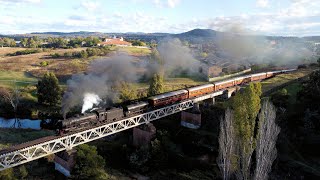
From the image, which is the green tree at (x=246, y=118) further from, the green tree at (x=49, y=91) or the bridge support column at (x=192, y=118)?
the green tree at (x=49, y=91)

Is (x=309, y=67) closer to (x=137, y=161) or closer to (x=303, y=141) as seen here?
(x=303, y=141)

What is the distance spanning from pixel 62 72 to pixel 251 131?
168ft

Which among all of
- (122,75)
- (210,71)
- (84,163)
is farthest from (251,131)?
(210,71)

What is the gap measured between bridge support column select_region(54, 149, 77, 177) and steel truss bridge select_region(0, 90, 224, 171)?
818 mm

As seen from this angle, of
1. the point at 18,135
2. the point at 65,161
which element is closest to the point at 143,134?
the point at 65,161

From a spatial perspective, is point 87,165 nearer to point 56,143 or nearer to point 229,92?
point 56,143

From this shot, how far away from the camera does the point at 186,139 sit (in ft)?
111

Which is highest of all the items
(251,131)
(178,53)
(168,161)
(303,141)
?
(178,53)

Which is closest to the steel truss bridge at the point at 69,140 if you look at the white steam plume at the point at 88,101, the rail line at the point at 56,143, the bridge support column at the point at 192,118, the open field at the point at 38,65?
the rail line at the point at 56,143

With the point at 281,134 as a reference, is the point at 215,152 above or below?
below

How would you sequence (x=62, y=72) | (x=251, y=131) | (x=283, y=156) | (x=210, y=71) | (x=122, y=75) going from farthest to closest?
(x=62, y=72) → (x=210, y=71) → (x=122, y=75) → (x=283, y=156) → (x=251, y=131)

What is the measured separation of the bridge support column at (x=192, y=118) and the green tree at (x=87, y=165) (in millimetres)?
13477

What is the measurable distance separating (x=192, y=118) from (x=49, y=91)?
26007mm

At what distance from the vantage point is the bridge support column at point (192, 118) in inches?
1388
